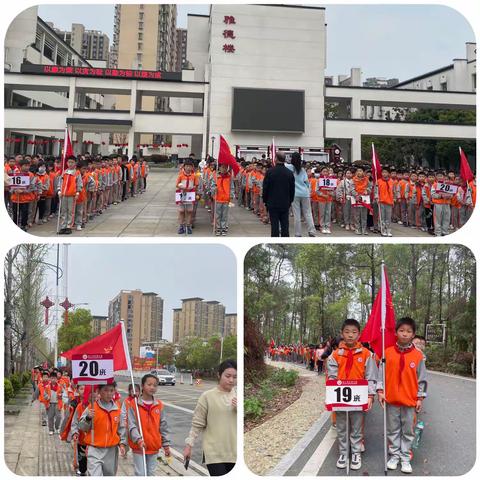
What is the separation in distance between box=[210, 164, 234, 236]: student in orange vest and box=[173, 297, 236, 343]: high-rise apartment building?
54.9 inches

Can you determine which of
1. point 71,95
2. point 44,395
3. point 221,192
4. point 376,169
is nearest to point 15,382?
point 44,395

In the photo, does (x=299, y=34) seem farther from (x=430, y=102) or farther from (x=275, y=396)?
(x=275, y=396)

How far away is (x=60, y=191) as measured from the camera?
7895 millimetres

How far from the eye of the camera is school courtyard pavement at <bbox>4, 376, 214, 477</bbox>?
197 inches

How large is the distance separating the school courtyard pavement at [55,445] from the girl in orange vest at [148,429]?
183 millimetres

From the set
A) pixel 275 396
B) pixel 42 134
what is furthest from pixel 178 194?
pixel 42 134

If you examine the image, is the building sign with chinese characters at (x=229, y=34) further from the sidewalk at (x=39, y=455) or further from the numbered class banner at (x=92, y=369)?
the numbered class banner at (x=92, y=369)

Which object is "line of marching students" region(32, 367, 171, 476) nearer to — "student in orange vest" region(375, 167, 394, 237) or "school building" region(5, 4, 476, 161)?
"student in orange vest" region(375, 167, 394, 237)

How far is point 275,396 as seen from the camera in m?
5.83

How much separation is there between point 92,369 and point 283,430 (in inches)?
77.9

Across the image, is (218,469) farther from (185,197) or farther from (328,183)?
(328,183)

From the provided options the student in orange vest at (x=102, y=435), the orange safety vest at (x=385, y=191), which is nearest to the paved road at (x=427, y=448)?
the student in orange vest at (x=102, y=435)

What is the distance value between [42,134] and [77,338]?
22601mm

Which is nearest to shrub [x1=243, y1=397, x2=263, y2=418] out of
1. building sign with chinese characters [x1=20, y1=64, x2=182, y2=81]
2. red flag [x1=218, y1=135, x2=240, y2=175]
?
red flag [x1=218, y1=135, x2=240, y2=175]
